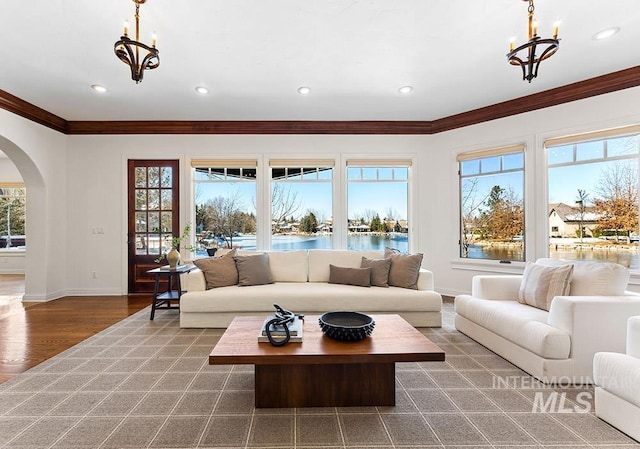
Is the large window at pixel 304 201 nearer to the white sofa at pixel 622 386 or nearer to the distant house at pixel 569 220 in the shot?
the distant house at pixel 569 220

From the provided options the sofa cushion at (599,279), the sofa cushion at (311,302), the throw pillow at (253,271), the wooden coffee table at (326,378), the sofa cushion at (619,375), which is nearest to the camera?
the sofa cushion at (619,375)

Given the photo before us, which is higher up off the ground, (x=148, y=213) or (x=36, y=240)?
(x=148, y=213)

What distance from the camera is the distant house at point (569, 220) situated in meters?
3.95

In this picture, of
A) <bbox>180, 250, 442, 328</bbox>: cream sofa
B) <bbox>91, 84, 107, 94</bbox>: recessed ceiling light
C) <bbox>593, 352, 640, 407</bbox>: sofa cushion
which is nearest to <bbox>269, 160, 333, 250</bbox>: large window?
<bbox>180, 250, 442, 328</bbox>: cream sofa

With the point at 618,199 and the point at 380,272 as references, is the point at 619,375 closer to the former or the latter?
the point at 380,272

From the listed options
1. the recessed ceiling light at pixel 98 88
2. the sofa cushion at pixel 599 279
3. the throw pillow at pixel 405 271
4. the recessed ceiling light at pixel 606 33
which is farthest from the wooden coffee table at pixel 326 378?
the recessed ceiling light at pixel 98 88

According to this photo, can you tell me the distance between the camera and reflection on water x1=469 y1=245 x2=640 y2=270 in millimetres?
3667

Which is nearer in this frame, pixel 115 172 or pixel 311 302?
pixel 311 302

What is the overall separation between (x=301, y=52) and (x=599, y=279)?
3.27 metres

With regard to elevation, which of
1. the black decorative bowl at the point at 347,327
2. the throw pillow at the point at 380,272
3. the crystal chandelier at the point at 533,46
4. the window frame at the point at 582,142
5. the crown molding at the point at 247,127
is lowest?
the black decorative bowl at the point at 347,327

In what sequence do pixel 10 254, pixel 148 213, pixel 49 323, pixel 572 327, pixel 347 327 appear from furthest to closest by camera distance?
pixel 10 254, pixel 148 213, pixel 49 323, pixel 572 327, pixel 347 327

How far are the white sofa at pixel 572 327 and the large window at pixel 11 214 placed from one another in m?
10.4

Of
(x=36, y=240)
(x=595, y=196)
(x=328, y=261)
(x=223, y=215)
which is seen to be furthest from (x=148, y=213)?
(x=595, y=196)

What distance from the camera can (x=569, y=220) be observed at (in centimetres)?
408
